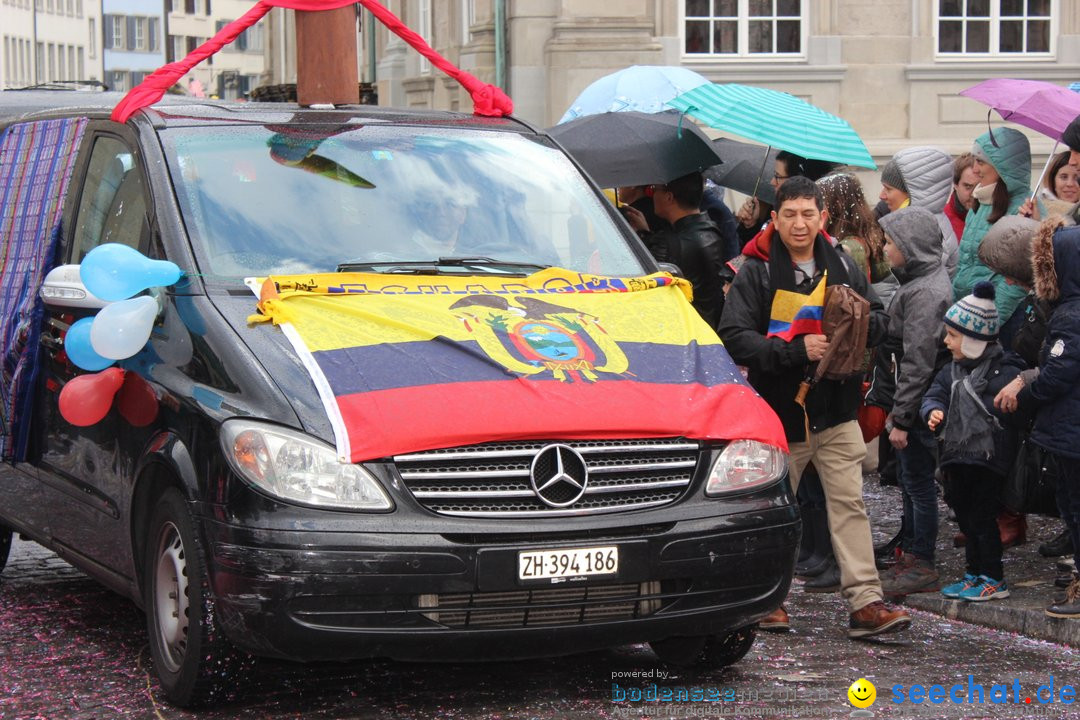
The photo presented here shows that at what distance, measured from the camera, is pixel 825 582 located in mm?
8250

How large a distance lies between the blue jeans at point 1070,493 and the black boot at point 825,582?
1.28 meters

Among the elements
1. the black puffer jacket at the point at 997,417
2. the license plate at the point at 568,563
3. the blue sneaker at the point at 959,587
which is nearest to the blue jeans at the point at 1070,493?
the black puffer jacket at the point at 997,417

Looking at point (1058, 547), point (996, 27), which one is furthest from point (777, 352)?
point (996, 27)

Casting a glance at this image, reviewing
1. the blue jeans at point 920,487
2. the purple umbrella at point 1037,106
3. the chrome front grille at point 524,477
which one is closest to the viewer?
the chrome front grille at point 524,477

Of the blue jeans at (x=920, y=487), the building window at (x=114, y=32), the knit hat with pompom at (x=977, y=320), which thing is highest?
the building window at (x=114, y=32)

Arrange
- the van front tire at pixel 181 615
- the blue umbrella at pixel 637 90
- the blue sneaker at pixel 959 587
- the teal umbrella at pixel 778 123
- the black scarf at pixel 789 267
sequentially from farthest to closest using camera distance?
1. the blue umbrella at pixel 637 90
2. the teal umbrella at pixel 778 123
3. the blue sneaker at pixel 959 587
4. the black scarf at pixel 789 267
5. the van front tire at pixel 181 615

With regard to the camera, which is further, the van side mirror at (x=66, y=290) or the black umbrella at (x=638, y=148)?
the black umbrella at (x=638, y=148)

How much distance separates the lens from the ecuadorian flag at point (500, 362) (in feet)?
17.7

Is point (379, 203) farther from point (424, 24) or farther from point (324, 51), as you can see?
point (424, 24)

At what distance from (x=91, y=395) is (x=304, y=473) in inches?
54.2

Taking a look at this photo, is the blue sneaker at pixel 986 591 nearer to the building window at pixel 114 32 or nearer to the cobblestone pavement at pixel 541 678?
the cobblestone pavement at pixel 541 678

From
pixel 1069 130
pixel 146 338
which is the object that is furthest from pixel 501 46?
pixel 146 338

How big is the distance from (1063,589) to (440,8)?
2130 cm

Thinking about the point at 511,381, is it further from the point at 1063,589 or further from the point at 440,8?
the point at 440,8
